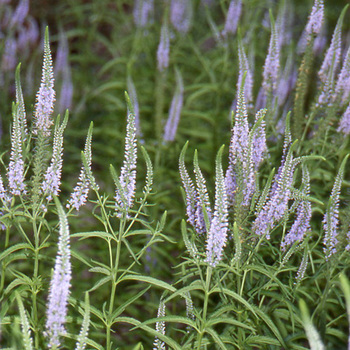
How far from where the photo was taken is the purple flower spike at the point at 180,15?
17.5 feet

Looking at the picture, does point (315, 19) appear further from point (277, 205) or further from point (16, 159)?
point (16, 159)

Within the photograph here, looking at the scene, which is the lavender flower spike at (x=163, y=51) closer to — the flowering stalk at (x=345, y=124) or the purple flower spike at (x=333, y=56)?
the purple flower spike at (x=333, y=56)

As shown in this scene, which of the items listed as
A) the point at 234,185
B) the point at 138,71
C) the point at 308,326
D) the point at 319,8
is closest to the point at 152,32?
the point at 138,71

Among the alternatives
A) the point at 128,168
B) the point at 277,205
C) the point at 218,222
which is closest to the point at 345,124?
the point at 277,205

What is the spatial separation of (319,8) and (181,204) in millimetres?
2023

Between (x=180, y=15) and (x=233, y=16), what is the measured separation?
1.06m

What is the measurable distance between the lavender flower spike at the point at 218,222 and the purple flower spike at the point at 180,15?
11.3 ft

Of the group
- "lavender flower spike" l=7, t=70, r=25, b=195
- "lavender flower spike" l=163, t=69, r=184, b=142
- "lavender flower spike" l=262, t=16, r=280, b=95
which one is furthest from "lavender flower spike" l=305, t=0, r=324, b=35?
"lavender flower spike" l=7, t=70, r=25, b=195

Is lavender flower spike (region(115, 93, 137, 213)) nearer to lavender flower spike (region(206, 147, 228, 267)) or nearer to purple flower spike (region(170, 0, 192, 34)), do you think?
lavender flower spike (region(206, 147, 228, 267))

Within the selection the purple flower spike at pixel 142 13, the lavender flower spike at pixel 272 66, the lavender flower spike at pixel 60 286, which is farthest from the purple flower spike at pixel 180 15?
the lavender flower spike at pixel 60 286

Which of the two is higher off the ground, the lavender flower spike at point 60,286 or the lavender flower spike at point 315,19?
the lavender flower spike at point 315,19

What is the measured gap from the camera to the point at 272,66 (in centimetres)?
336

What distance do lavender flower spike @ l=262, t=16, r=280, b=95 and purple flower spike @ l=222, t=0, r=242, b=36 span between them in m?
1.27

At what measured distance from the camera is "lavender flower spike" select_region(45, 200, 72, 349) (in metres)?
2.01
